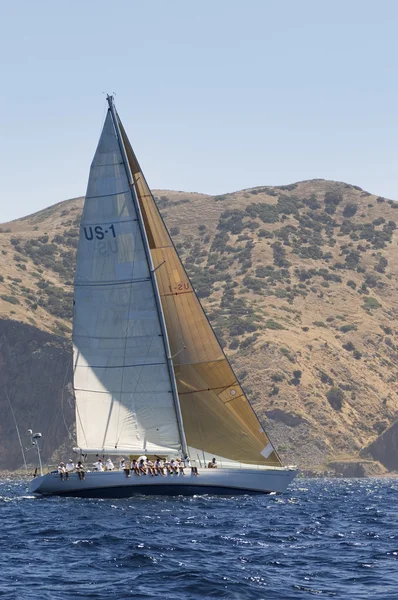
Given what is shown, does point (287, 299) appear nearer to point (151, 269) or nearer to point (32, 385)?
point (32, 385)

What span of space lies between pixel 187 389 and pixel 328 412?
67628 millimetres

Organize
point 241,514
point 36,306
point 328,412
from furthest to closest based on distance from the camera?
1. point 36,306
2. point 328,412
3. point 241,514

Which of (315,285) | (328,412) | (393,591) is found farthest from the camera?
(315,285)

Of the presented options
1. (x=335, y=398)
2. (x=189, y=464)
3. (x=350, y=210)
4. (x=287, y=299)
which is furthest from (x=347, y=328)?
(x=189, y=464)

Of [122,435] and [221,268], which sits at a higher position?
[221,268]

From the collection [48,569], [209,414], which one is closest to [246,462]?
[209,414]

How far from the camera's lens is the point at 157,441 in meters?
47.5

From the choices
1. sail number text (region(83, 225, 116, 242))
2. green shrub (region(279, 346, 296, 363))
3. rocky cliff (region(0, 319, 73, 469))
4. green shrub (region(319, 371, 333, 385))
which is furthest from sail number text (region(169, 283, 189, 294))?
green shrub (region(319, 371, 333, 385))

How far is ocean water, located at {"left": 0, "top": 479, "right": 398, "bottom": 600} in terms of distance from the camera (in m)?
22.6

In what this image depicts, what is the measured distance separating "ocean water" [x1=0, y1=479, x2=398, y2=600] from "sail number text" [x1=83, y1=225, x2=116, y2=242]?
36.8ft

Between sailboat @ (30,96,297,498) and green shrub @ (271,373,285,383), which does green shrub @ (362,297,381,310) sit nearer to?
green shrub @ (271,373,285,383)

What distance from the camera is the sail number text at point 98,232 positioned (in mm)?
46969

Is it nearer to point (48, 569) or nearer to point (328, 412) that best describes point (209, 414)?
point (48, 569)

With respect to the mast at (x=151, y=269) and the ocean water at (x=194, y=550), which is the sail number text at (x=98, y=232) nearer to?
the mast at (x=151, y=269)
